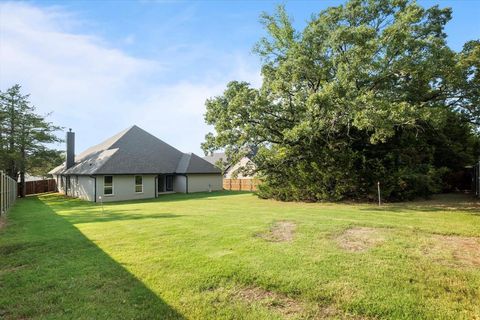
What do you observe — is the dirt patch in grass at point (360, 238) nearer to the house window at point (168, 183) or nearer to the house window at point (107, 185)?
the house window at point (107, 185)

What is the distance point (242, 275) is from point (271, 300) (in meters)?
0.85

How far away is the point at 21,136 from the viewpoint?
25.8m

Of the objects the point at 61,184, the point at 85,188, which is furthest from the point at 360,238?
the point at 61,184

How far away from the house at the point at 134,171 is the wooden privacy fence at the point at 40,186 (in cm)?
188

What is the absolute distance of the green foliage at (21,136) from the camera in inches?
990

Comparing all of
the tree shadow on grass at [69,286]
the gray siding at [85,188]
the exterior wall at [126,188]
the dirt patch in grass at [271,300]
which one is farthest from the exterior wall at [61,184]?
the dirt patch in grass at [271,300]

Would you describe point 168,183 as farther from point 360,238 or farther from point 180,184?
point 360,238

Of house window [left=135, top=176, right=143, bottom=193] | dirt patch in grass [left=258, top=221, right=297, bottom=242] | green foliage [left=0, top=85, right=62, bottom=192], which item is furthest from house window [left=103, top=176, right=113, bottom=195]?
dirt patch in grass [left=258, top=221, right=297, bottom=242]

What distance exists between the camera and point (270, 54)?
17.6 metres

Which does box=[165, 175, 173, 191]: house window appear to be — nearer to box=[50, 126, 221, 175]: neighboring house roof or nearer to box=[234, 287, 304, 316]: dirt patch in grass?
box=[50, 126, 221, 175]: neighboring house roof

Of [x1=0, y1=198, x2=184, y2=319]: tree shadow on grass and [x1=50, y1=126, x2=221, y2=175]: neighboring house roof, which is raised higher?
[x1=50, y1=126, x2=221, y2=175]: neighboring house roof

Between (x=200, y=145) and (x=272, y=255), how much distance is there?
13264mm

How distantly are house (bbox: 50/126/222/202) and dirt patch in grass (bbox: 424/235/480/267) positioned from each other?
68.5 feet

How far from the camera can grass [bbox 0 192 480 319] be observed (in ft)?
13.1
